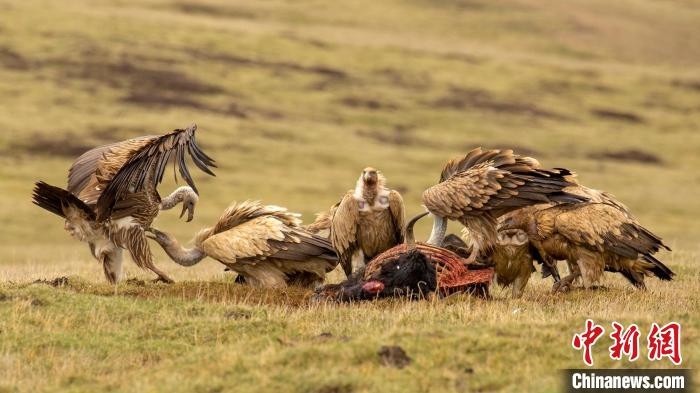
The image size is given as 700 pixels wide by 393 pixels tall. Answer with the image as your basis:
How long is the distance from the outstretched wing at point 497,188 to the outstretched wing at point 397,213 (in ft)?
1.65

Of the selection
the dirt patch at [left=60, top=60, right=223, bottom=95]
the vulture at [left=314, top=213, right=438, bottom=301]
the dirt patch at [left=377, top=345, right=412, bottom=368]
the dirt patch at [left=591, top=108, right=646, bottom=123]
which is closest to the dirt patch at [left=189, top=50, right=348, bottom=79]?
the dirt patch at [left=60, top=60, right=223, bottom=95]

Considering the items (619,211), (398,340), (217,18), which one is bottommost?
(398,340)

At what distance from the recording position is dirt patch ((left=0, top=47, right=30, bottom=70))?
65.2 metres

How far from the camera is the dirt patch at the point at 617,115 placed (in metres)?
70.4

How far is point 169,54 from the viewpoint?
73.1m

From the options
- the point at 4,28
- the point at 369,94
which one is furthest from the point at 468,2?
the point at 4,28

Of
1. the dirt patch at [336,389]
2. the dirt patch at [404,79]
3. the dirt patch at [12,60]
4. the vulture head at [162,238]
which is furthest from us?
the dirt patch at [404,79]

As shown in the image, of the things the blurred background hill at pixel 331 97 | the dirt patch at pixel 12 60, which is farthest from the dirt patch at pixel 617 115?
the dirt patch at pixel 12 60

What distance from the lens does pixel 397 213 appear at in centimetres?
1413

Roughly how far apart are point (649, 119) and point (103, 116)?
34.3 metres

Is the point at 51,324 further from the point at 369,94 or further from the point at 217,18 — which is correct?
the point at 217,18

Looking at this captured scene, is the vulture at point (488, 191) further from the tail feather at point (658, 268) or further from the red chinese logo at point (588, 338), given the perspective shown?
the red chinese logo at point (588, 338)

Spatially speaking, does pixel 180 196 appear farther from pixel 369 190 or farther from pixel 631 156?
pixel 631 156

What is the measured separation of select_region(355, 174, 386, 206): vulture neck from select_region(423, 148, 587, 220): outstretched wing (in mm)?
654
